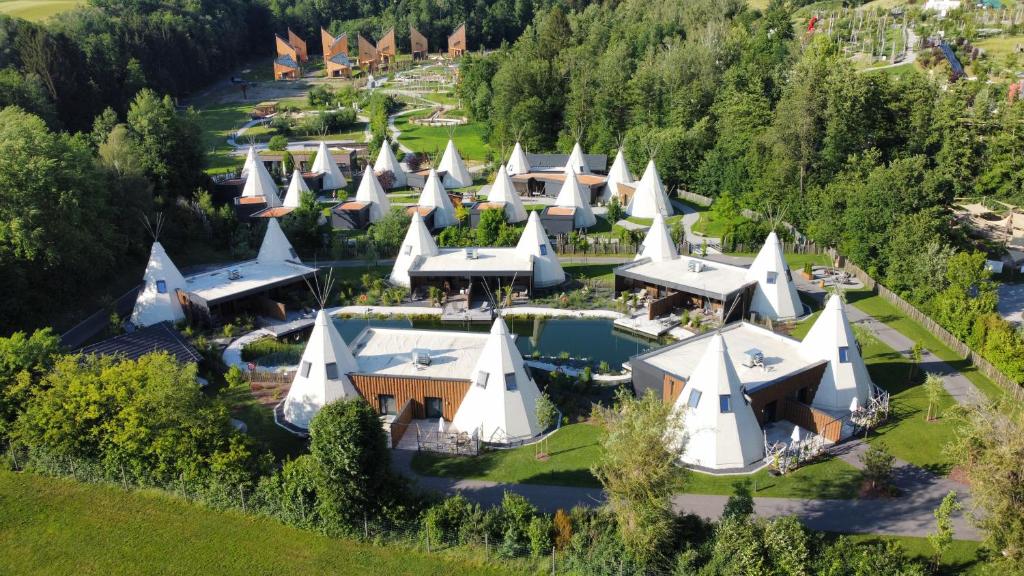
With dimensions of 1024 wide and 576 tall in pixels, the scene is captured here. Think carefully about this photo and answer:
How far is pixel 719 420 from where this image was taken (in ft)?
85.0

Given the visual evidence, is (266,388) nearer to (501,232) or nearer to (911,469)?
(501,232)

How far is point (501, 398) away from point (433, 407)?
3411 mm

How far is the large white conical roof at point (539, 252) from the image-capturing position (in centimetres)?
4319

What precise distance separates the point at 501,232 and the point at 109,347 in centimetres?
2425

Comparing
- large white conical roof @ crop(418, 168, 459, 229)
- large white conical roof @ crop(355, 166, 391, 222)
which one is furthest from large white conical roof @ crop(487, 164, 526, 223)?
large white conical roof @ crop(355, 166, 391, 222)

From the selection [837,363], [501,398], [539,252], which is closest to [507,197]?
[539,252]

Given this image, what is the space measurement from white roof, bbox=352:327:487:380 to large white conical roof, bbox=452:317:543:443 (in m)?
1.18

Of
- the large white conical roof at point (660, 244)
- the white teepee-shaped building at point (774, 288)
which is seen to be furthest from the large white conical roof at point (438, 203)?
the white teepee-shaped building at point (774, 288)

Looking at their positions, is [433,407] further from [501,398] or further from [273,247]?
[273,247]

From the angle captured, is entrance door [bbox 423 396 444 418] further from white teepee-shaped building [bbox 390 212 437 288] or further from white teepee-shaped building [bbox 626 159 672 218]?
white teepee-shaped building [bbox 626 159 672 218]

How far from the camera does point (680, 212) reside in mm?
58812

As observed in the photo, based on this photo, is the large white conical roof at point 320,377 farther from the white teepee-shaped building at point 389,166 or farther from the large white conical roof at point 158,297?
the white teepee-shaped building at point 389,166

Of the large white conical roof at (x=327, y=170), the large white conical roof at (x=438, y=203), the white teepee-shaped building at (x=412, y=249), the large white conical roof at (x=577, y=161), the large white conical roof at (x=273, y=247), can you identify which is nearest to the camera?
the large white conical roof at (x=273, y=247)

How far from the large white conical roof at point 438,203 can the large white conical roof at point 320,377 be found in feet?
83.7
